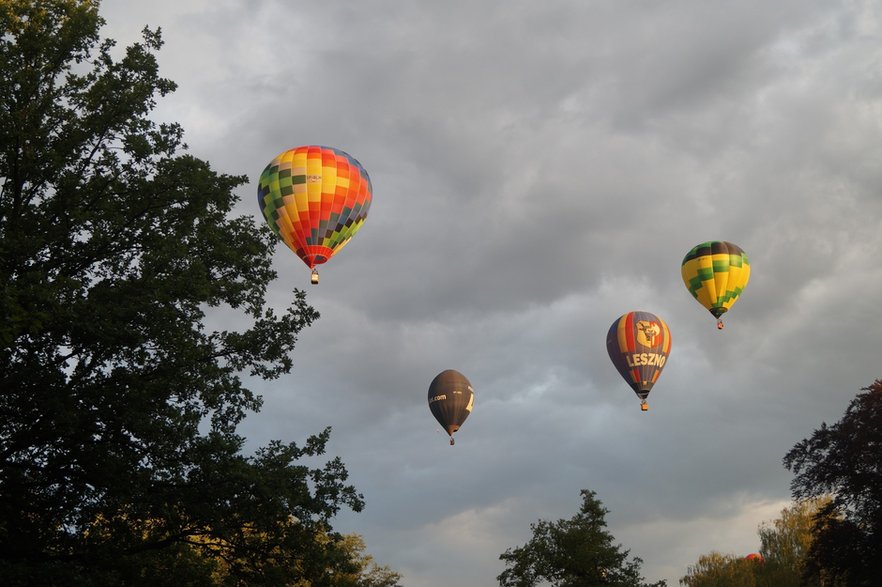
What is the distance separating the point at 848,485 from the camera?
A: 39.0 m

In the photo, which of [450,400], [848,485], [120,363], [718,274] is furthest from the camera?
[450,400]

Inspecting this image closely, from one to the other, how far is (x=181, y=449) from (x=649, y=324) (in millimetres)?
40749

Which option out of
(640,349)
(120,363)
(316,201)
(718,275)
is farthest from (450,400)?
(120,363)

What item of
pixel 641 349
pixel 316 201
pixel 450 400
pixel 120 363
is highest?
pixel 450 400

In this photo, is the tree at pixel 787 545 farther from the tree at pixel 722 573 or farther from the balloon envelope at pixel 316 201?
the balloon envelope at pixel 316 201

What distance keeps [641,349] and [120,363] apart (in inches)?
1596

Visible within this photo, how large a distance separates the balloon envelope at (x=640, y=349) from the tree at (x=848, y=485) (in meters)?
14.9

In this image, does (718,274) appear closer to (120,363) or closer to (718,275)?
(718,275)

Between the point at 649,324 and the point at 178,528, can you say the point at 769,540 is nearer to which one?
the point at 649,324

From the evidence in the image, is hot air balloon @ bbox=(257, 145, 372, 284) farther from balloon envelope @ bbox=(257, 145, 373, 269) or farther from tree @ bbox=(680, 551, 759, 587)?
tree @ bbox=(680, 551, 759, 587)

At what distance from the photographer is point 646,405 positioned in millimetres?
55781

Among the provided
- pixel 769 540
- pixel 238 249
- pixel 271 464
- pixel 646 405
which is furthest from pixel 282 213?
pixel 769 540

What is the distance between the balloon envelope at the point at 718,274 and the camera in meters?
54.6

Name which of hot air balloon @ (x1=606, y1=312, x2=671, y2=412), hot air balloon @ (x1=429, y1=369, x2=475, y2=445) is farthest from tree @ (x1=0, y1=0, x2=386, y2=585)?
hot air balloon @ (x1=429, y1=369, x2=475, y2=445)
